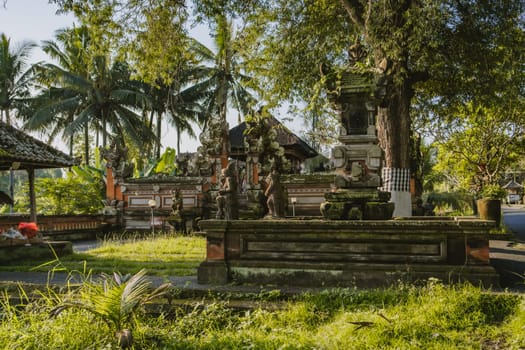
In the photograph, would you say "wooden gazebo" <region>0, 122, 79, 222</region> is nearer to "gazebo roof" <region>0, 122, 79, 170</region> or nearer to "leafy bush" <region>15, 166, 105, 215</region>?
"gazebo roof" <region>0, 122, 79, 170</region>

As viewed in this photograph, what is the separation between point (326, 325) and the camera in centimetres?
479

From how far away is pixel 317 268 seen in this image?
646 centimetres

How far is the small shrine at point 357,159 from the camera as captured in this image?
7066mm

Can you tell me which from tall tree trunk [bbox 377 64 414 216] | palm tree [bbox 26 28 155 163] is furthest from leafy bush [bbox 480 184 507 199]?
palm tree [bbox 26 28 155 163]

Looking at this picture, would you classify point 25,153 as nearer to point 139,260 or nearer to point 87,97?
point 139,260

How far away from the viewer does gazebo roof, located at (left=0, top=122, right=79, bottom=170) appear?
11.0m

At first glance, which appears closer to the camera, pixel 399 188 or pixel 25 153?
pixel 25 153

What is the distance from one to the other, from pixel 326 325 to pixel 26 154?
31.6 ft

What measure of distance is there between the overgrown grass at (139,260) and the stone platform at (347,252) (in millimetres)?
1552

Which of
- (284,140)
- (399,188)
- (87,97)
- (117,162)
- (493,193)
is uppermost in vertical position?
(87,97)

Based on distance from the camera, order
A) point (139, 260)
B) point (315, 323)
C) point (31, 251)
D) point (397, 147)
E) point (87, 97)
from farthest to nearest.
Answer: point (87, 97)
point (397, 147)
point (31, 251)
point (139, 260)
point (315, 323)

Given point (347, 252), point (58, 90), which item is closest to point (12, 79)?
point (58, 90)

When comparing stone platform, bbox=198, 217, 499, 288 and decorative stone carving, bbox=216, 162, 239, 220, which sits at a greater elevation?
decorative stone carving, bbox=216, 162, 239, 220

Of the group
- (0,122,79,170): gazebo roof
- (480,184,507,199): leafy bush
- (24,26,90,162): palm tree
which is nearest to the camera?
(0,122,79,170): gazebo roof
